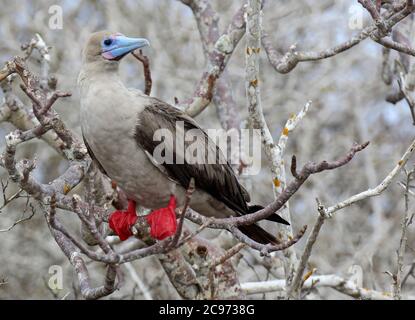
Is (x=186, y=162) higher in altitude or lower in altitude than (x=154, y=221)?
higher

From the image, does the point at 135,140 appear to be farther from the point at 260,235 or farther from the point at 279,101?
the point at 279,101

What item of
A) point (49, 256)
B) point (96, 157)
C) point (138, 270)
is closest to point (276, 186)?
point (96, 157)

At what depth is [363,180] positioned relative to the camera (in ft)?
33.9

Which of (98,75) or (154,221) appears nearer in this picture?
(154,221)

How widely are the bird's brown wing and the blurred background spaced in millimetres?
3941

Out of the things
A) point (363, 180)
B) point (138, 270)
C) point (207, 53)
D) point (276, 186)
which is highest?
point (207, 53)

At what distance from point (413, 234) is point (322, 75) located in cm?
243

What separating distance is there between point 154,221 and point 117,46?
107cm

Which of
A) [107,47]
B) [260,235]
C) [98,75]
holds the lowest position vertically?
[260,235]

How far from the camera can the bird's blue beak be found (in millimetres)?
5031

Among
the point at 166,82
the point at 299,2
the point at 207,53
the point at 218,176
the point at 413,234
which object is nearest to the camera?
the point at 218,176

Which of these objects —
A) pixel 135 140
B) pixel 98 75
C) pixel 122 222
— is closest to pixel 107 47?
pixel 98 75

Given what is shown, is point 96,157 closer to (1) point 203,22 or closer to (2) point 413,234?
(1) point 203,22

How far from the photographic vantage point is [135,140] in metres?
5.00
